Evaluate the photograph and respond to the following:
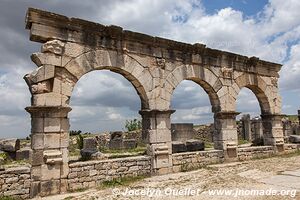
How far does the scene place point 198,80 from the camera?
10.2 meters

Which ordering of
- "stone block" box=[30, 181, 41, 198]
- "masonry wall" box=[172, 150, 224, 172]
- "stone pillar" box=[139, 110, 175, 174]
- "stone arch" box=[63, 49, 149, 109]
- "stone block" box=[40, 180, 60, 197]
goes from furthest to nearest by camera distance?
1. "masonry wall" box=[172, 150, 224, 172]
2. "stone pillar" box=[139, 110, 175, 174]
3. "stone arch" box=[63, 49, 149, 109]
4. "stone block" box=[40, 180, 60, 197]
5. "stone block" box=[30, 181, 41, 198]

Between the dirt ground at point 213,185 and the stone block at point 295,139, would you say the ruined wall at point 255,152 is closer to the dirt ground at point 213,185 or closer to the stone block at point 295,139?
the dirt ground at point 213,185

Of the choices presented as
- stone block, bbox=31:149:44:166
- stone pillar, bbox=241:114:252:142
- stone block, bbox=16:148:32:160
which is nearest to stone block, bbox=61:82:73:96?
stone block, bbox=31:149:44:166

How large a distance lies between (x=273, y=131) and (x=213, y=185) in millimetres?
6789

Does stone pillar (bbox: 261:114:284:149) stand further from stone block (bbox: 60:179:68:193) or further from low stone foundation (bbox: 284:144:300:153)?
stone block (bbox: 60:179:68:193)

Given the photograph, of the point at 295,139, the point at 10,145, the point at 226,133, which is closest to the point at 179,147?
the point at 226,133

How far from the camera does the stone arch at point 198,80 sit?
9352mm

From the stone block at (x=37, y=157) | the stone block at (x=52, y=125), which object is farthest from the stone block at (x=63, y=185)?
the stone block at (x=52, y=125)

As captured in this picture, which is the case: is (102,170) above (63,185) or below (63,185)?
above

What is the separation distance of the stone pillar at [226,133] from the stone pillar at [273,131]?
251 centimetres

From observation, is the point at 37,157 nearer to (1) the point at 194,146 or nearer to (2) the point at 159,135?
(2) the point at 159,135

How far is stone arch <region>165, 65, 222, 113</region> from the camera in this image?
935 cm

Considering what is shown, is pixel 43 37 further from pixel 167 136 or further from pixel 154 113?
pixel 167 136

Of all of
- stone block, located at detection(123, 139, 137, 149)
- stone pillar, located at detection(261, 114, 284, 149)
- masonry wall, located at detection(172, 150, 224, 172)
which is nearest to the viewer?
masonry wall, located at detection(172, 150, 224, 172)
